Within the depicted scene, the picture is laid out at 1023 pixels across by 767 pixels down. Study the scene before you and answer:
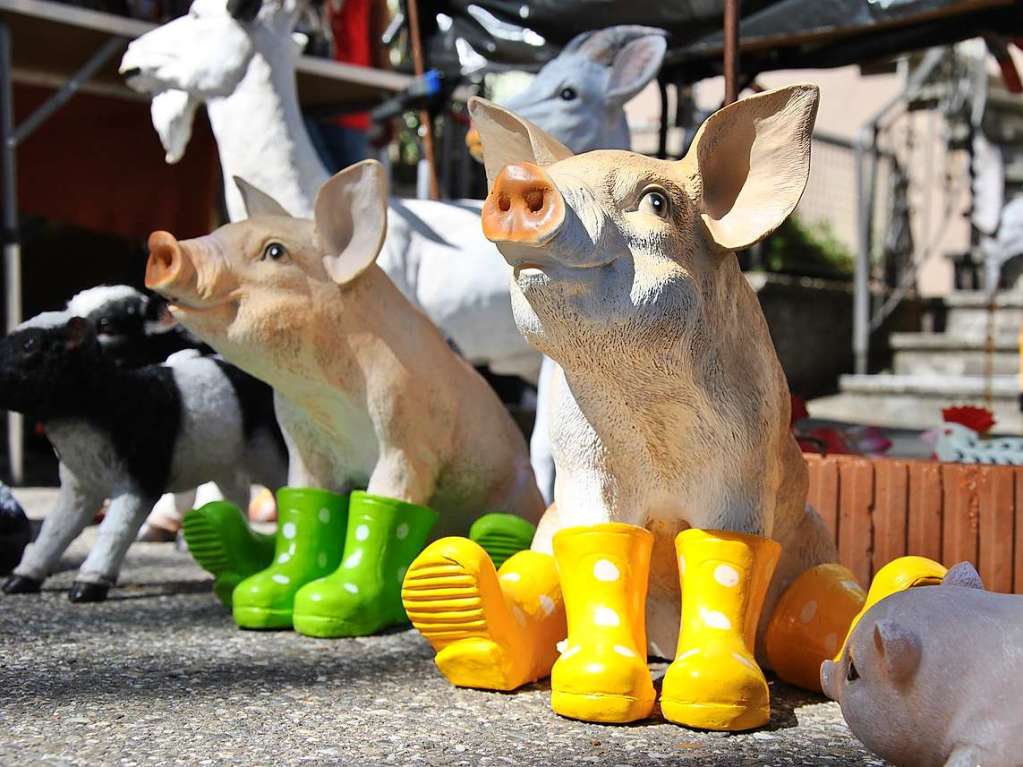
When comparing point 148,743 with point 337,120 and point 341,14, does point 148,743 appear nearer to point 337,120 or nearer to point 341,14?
point 337,120

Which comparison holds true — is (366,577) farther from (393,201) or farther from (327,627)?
(393,201)

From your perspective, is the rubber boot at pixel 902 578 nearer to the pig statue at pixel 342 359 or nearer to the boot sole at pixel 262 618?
the pig statue at pixel 342 359

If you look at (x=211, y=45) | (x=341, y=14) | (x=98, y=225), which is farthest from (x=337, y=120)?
(x=211, y=45)

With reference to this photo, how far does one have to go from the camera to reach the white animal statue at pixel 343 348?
2578 mm

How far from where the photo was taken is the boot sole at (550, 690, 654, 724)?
1936 millimetres

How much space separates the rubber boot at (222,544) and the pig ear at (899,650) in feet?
5.59

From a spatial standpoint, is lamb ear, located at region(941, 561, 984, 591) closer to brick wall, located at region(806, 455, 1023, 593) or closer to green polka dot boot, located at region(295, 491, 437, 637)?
brick wall, located at region(806, 455, 1023, 593)

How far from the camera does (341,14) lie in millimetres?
6504

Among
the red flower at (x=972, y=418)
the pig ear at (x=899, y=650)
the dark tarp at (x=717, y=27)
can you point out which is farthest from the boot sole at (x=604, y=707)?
the dark tarp at (x=717, y=27)

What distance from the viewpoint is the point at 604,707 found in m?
1.94

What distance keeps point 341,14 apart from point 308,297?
4.29 metres

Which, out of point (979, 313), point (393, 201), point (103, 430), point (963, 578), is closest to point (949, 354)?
point (979, 313)

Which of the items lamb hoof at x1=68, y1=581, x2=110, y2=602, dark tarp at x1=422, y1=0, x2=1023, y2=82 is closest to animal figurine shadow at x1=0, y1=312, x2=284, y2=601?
lamb hoof at x1=68, y1=581, x2=110, y2=602

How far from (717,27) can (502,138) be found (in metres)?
2.01
